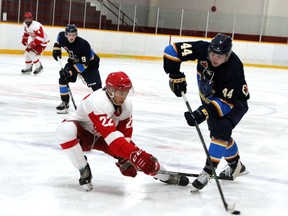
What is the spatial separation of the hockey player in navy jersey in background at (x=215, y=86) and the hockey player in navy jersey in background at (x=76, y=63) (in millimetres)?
2631

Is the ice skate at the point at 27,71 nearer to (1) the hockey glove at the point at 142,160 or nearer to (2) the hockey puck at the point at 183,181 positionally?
(2) the hockey puck at the point at 183,181

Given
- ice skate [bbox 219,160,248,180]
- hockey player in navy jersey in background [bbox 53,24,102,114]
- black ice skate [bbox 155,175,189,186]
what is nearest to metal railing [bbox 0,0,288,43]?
hockey player in navy jersey in background [bbox 53,24,102,114]

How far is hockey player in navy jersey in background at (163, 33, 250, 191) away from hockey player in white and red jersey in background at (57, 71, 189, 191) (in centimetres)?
31

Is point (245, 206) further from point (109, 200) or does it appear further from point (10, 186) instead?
point (10, 186)

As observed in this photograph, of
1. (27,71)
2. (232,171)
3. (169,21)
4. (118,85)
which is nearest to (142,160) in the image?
(118,85)

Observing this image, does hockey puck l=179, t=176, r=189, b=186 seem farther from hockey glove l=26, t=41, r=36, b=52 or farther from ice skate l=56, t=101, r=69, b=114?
hockey glove l=26, t=41, r=36, b=52

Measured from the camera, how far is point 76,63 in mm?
6062

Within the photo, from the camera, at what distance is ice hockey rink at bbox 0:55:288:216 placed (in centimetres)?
296

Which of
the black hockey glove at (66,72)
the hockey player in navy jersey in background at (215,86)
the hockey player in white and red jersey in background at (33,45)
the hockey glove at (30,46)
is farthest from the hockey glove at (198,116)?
the hockey glove at (30,46)

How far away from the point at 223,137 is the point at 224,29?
14.5 m

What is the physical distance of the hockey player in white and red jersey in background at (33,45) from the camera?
9656 mm

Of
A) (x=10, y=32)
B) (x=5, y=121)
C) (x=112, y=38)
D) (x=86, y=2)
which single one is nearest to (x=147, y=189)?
(x=5, y=121)

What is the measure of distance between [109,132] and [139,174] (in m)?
0.76

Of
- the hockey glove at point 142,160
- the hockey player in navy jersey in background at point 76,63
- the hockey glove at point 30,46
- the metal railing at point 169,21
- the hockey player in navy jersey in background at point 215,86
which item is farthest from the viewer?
the metal railing at point 169,21
